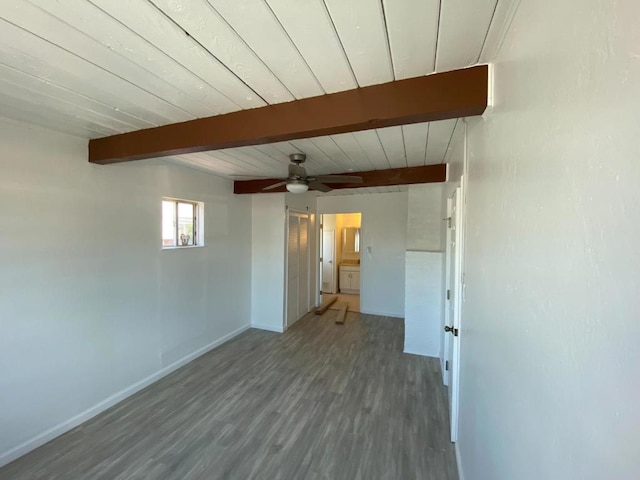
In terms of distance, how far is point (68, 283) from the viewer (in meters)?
2.30

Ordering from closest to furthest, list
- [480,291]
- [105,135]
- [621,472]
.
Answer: [621,472] → [480,291] → [105,135]

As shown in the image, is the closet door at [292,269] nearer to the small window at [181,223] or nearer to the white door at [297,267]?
the white door at [297,267]

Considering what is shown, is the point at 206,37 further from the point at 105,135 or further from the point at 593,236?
the point at 105,135

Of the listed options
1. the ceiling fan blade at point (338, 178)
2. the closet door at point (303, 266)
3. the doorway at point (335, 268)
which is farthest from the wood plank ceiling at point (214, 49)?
the doorway at point (335, 268)

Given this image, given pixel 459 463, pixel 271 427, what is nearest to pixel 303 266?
pixel 271 427

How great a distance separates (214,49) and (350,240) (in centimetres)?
700

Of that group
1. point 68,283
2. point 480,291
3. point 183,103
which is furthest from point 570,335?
point 68,283

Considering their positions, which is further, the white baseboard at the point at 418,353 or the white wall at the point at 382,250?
the white wall at the point at 382,250

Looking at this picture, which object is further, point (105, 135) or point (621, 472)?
point (105, 135)

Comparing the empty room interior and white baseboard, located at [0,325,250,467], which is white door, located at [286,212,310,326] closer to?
the empty room interior

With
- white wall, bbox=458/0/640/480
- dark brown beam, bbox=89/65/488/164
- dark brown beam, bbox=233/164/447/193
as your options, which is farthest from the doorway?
white wall, bbox=458/0/640/480

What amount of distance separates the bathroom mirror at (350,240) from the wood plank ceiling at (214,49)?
641 cm

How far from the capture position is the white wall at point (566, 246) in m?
0.41

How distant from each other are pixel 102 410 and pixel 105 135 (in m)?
2.42
